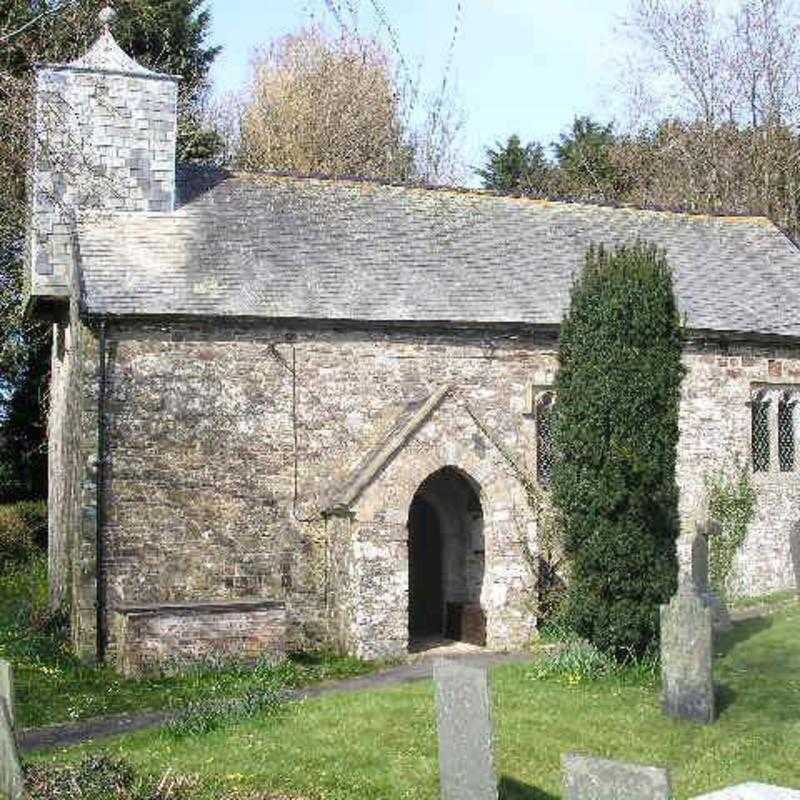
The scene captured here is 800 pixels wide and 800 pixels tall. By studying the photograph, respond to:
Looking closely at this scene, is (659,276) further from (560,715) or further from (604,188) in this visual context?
(604,188)

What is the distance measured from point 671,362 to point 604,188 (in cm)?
2860

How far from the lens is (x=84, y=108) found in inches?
794

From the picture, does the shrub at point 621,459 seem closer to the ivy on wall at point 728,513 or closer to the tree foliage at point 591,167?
the ivy on wall at point 728,513

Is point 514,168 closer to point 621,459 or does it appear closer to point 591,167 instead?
point 591,167

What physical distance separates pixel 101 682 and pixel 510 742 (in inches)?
272

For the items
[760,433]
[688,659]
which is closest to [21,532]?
[760,433]

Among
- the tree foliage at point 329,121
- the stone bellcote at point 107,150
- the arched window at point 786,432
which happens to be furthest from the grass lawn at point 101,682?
the tree foliage at point 329,121

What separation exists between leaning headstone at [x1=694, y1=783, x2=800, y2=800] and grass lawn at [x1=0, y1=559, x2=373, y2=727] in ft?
23.5

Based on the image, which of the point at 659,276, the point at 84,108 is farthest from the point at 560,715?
the point at 84,108

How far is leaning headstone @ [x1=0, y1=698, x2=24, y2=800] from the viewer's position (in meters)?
9.14

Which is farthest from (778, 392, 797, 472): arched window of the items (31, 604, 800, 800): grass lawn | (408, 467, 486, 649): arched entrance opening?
(31, 604, 800, 800): grass lawn

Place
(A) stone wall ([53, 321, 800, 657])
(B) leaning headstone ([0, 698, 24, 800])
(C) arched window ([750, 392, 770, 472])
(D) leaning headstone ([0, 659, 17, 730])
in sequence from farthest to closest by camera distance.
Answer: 1. (C) arched window ([750, 392, 770, 472])
2. (A) stone wall ([53, 321, 800, 657])
3. (D) leaning headstone ([0, 659, 17, 730])
4. (B) leaning headstone ([0, 698, 24, 800])

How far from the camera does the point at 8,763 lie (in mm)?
9305

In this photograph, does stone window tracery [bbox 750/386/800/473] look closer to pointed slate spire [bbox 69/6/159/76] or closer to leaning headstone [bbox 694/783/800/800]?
pointed slate spire [bbox 69/6/159/76]
